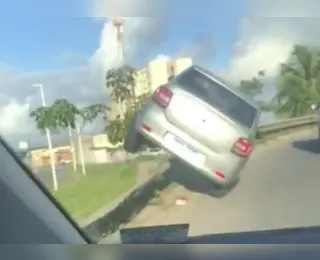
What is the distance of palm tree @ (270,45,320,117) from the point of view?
122 inches

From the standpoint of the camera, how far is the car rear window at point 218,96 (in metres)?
3.15

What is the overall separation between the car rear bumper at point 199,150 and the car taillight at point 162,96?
25mm

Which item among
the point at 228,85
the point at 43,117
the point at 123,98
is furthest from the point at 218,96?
the point at 43,117

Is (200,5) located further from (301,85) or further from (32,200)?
(32,200)

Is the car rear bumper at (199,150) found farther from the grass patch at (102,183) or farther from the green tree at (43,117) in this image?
the green tree at (43,117)

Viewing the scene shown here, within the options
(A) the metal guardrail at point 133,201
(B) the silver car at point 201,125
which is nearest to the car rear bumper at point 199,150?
(B) the silver car at point 201,125

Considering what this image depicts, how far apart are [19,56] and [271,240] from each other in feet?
3.70

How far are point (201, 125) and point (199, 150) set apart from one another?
9 centimetres

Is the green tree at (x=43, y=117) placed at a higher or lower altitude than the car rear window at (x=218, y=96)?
lower

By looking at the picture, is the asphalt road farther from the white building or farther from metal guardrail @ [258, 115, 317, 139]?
the white building

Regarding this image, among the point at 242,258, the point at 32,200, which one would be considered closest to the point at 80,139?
the point at 32,200

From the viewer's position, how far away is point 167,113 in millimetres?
3199

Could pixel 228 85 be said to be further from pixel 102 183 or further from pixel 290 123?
pixel 102 183

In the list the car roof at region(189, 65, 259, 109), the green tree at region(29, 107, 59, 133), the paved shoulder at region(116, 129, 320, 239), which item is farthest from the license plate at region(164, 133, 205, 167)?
the green tree at region(29, 107, 59, 133)
